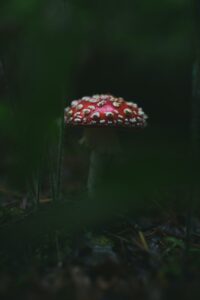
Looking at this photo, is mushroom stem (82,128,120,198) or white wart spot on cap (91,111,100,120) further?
mushroom stem (82,128,120,198)

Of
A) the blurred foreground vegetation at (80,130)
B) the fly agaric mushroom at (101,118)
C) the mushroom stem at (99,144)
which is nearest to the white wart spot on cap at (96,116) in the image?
the fly agaric mushroom at (101,118)

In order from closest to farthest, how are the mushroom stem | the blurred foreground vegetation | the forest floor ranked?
the blurred foreground vegetation < the forest floor < the mushroom stem

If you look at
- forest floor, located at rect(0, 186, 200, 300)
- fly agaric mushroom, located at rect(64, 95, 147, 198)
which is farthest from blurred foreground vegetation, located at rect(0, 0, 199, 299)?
fly agaric mushroom, located at rect(64, 95, 147, 198)

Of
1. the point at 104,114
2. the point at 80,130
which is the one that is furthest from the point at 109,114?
the point at 80,130

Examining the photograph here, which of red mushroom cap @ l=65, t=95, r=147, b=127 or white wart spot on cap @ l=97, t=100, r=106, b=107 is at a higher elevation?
white wart spot on cap @ l=97, t=100, r=106, b=107

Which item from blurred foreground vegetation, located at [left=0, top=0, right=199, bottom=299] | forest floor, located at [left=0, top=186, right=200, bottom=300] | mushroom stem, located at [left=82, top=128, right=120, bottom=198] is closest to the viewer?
blurred foreground vegetation, located at [left=0, top=0, right=199, bottom=299]

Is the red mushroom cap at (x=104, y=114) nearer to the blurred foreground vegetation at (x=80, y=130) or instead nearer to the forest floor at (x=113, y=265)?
the blurred foreground vegetation at (x=80, y=130)

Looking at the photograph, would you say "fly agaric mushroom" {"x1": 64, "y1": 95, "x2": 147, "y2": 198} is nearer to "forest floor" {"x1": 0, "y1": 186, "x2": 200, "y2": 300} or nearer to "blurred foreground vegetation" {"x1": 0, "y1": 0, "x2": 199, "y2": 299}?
"blurred foreground vegetation" {"x1": 0, "y1": 0, "x2": 199, "y2": 299}

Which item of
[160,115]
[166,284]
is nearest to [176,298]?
[166,284]
